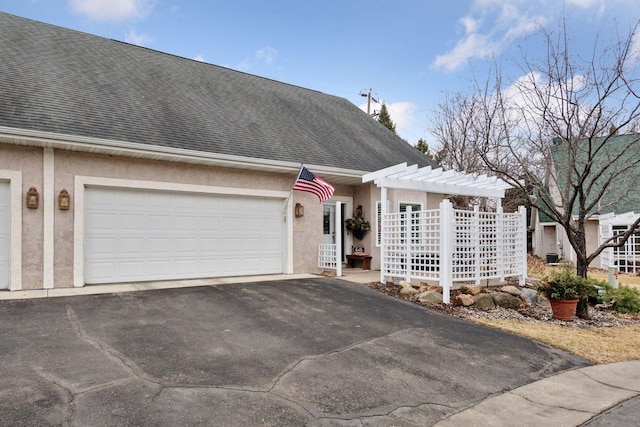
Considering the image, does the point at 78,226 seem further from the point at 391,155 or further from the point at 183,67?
the point at 391,155

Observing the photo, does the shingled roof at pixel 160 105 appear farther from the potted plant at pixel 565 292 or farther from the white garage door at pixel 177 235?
the potted plant at pixel 565 292

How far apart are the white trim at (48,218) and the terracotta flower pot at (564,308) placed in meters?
9.42

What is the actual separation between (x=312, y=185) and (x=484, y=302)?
15.2 feet

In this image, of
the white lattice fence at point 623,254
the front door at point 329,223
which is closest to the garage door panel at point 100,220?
the front door at point 329,223

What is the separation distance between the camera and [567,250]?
18.4m

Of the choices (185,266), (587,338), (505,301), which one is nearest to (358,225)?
(505,301)

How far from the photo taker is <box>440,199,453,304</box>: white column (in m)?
7.75

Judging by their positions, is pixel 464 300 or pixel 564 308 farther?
pixel 464 300

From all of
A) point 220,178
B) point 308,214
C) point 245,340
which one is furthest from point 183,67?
point 245,340

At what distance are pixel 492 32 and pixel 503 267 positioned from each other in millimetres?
6458

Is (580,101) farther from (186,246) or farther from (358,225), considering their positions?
(186,246)

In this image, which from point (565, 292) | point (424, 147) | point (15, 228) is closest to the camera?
point (565, 292)

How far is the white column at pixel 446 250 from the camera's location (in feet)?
25.4

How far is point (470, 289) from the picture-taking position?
8094 mm
